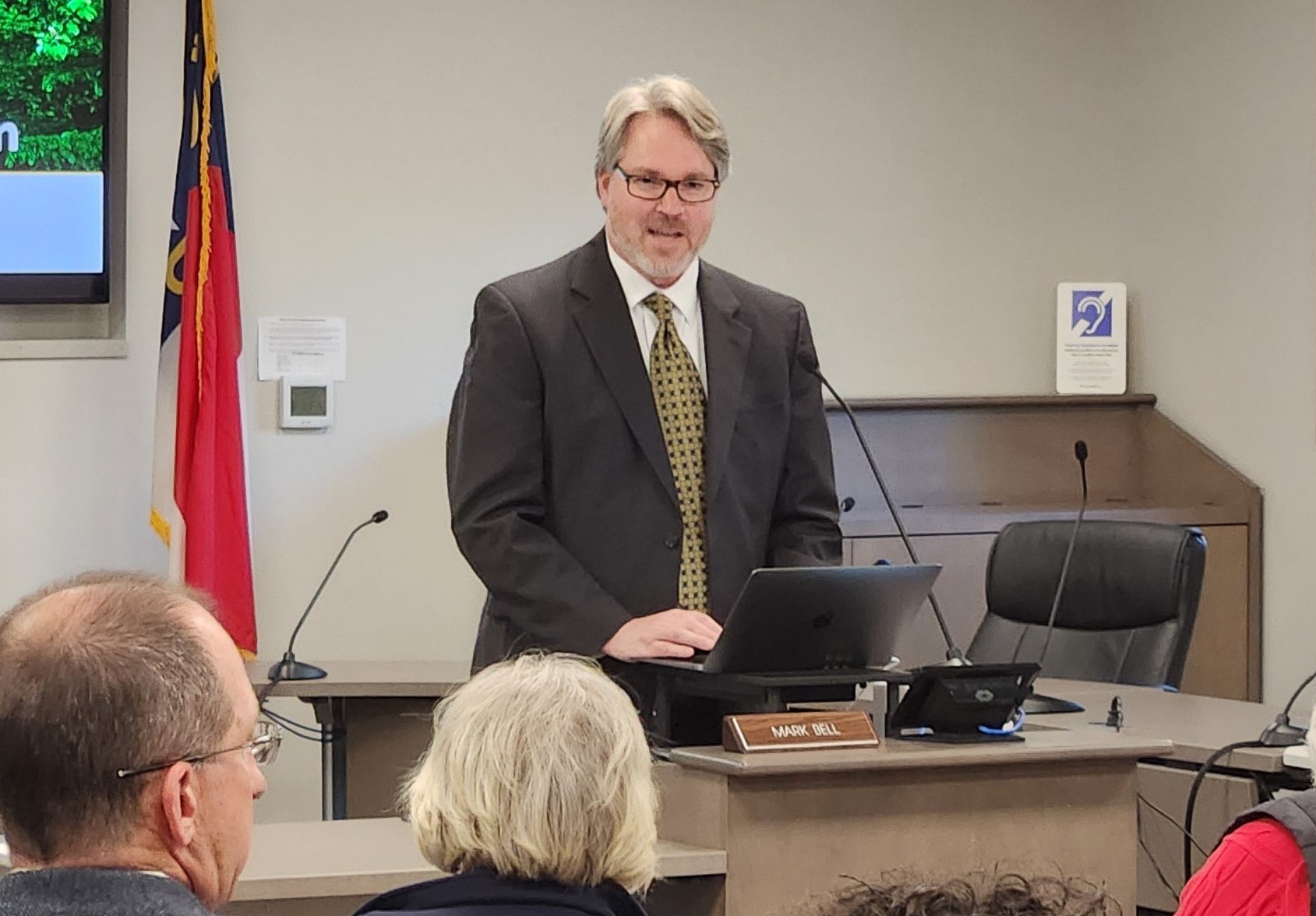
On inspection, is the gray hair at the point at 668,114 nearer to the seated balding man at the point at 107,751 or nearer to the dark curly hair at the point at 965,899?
the seated balding man at the point at 107,751

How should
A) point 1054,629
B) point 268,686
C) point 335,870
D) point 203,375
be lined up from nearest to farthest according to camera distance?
point 335,870
point 268,686
point 1054,629
point 203,375

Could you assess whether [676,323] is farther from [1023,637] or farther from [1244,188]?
[1244,188]

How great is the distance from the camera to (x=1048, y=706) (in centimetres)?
390

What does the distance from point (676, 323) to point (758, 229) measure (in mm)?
3393

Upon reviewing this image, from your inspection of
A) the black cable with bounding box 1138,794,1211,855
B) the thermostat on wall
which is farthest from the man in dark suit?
the thermostat on wall

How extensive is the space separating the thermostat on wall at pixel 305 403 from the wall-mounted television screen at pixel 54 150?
1.95 feet

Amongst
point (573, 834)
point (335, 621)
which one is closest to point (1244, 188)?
point (335, 621)

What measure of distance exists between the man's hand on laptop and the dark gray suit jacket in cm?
9

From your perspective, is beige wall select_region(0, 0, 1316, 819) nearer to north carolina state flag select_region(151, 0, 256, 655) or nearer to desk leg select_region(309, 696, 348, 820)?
north carolina state flag select_region(151, 0, 256, 655)

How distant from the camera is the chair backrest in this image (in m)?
4.48

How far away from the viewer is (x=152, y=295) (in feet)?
18.7

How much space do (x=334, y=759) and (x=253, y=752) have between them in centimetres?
328

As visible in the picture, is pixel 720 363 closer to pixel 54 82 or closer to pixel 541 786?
pixel 541 786

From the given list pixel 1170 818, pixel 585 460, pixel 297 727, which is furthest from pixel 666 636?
pixel 297 727
